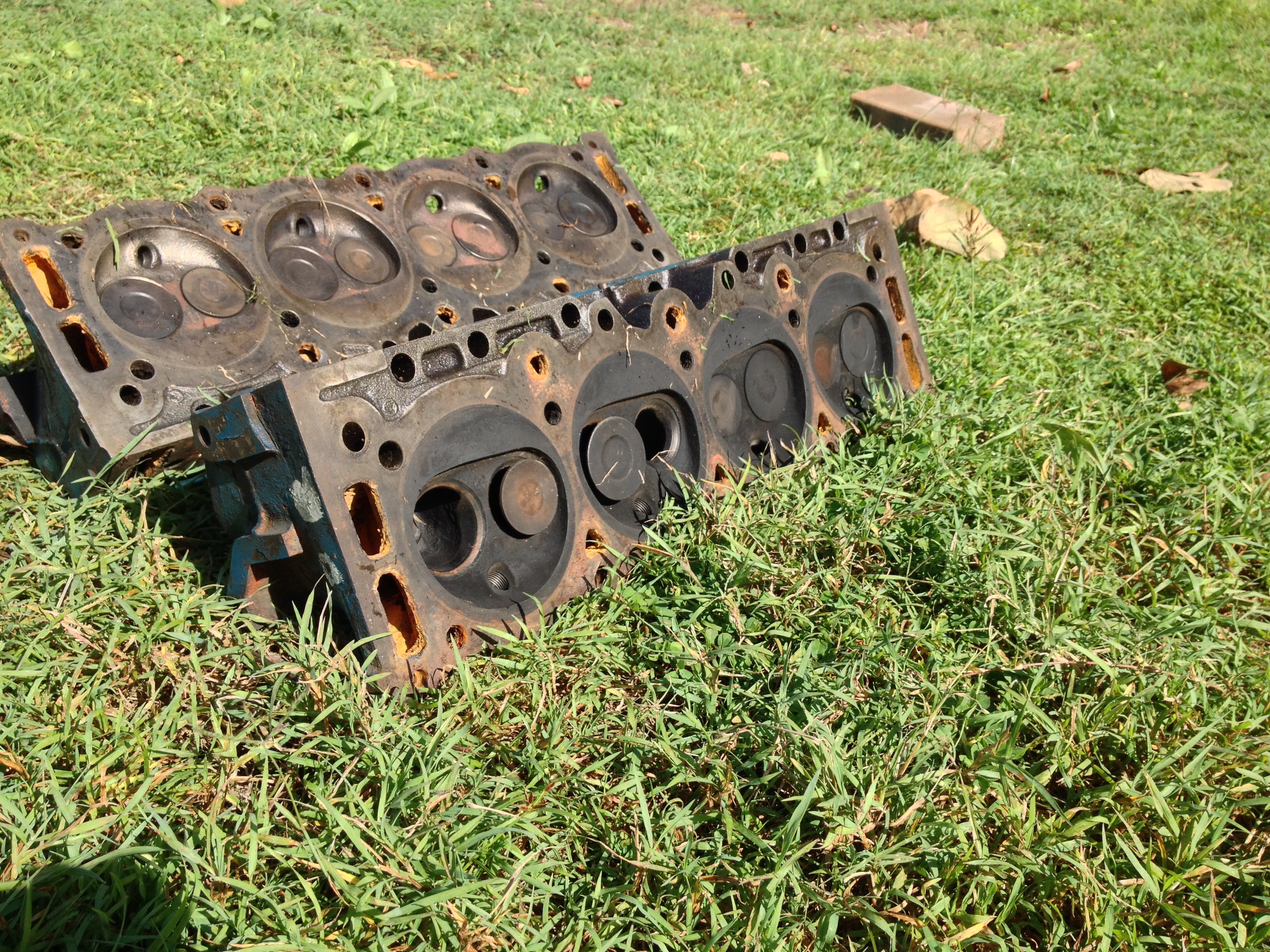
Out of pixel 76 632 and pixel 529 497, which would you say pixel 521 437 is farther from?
pixel 76 632

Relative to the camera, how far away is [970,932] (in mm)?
1750

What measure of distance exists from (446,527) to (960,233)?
10.6 ft

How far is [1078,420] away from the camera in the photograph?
3.37 meters

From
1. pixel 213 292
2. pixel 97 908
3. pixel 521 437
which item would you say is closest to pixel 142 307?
pixel 213 292

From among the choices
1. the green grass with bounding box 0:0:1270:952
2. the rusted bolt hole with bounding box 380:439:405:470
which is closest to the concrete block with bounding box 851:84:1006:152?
the green grass with bounding box 0:0:1270:952

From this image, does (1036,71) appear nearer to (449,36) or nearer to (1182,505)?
(449,36)

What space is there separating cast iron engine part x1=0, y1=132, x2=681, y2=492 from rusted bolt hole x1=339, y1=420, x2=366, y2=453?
272 mm

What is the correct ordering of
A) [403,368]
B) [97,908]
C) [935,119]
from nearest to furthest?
[97,908], [403,368], [935,119]

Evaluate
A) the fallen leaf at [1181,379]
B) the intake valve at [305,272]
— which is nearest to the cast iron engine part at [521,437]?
the intake valve at [305,272]

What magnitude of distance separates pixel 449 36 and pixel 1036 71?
426 centimetres

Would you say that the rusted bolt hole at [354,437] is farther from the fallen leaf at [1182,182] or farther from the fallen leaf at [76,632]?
the fallen leaf at [1182,182]

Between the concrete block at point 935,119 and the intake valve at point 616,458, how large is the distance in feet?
13.9

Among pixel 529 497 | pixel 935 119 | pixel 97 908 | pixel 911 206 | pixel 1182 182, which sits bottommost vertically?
pixel 97 908

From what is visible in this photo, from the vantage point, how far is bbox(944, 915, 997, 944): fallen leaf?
5.71 feet
